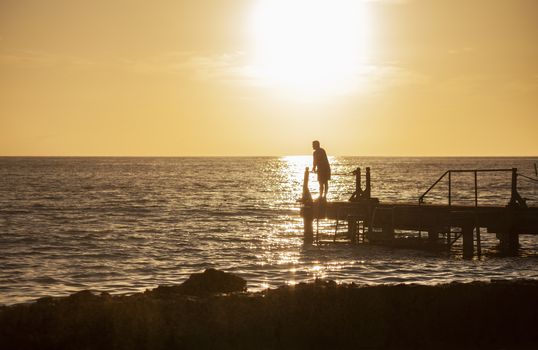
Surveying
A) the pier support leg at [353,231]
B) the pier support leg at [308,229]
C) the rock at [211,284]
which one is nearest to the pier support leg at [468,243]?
the pier support leg at [353,231]

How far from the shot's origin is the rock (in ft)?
47.7

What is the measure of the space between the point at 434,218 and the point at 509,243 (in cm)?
288

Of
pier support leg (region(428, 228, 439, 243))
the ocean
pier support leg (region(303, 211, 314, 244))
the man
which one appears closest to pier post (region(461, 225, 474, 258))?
the ocean

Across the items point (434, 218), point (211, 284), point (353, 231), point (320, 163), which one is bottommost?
point (353, 231)

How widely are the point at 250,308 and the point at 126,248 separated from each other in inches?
815

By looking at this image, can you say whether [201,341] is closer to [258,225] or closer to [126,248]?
[126,248]

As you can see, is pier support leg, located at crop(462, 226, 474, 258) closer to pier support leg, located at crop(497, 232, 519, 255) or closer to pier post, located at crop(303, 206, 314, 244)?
pier support leg, located at crop(497, 232, 519, 255)

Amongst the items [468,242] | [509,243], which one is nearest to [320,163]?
[468,242]

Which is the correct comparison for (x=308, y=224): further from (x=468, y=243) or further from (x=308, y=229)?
(x=468, y=243)

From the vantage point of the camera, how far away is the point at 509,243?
26.9 meters

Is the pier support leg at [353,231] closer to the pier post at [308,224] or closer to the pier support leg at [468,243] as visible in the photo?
the pier post at [308,224]

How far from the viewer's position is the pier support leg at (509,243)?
26.8m

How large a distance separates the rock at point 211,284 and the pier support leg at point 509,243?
14.7m

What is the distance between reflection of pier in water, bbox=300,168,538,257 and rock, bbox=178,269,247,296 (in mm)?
12552
